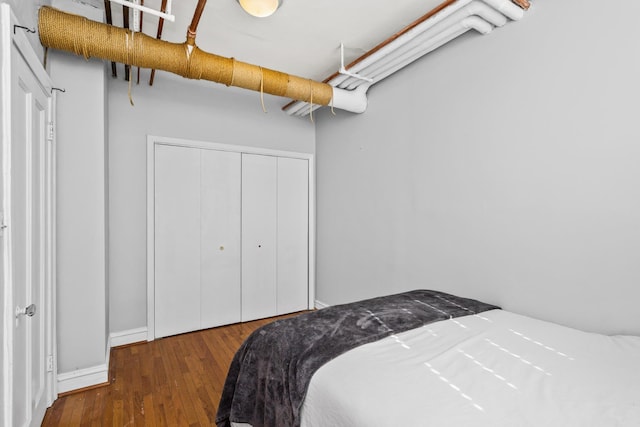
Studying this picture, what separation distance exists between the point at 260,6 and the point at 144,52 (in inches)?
33.1

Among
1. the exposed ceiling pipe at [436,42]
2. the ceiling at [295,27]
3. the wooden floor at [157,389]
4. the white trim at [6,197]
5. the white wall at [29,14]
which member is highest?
the ceiling at [295,27]

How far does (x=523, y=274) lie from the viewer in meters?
1.94

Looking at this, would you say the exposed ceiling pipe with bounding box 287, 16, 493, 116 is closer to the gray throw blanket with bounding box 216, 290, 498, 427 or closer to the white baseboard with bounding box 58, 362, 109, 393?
the gray throw blanket with bounding box 216, 290, 498, 427

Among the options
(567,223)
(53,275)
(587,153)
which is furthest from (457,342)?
(53,275)

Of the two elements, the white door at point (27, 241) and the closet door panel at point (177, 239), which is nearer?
the white door at point (27, 241)

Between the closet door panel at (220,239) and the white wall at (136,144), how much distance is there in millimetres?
344

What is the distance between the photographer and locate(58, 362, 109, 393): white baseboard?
221cm

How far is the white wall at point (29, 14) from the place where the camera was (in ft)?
4.79

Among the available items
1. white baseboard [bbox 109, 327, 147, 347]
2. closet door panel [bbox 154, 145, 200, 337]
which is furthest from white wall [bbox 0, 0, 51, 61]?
white baseboard [bbox 109, 327, 147, 347]

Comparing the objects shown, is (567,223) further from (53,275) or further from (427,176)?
(53,275)

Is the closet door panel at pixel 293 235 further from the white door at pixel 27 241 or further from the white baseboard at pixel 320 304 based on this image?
the white door at pixel 27 241

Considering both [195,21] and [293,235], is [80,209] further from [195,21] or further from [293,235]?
[293,235]

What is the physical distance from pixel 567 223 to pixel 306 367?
1.60 m

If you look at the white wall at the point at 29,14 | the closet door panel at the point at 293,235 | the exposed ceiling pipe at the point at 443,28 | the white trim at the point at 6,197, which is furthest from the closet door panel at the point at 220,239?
the white trim at the point at 6,197
